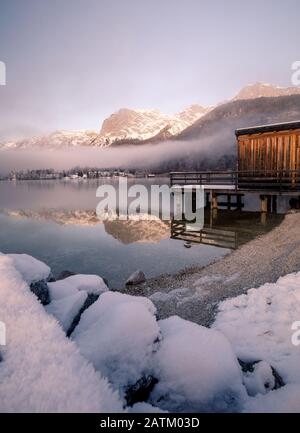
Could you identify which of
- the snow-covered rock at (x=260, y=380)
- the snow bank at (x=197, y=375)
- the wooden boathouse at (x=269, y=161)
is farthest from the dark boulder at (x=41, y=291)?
the wooden boathouse at (x=269, y=161)

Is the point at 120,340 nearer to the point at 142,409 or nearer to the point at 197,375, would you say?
the point at 142,409

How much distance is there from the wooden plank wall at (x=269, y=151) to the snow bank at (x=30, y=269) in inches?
740

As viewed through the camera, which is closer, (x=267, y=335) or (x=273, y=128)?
(x=267, y=335)

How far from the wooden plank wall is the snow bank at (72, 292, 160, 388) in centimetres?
1909

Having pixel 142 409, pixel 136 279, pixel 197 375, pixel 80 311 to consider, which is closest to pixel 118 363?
pixel 142 409

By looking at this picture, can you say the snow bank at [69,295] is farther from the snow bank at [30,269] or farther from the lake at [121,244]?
the lake at [121,244]

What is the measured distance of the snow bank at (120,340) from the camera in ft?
10.4

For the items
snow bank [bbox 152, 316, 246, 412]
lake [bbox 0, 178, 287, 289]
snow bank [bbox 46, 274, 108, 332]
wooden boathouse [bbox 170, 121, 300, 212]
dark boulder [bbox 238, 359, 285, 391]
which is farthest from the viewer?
wooden boathouse [bbox 170, 121, 300, 212]

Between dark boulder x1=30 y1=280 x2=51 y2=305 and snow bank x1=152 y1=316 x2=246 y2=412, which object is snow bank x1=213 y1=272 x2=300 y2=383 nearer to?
snow bank x1=152 y1=316 x2=246 y2=412

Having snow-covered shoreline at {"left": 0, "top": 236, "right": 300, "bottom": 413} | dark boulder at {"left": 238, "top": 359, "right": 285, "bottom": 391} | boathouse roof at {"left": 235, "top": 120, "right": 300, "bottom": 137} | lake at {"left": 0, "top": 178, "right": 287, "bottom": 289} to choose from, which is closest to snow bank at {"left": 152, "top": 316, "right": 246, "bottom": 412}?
snow-covered shoreline at {"left": 0, "top": 236, "right": 300, "bottom": 413}

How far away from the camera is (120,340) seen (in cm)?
341

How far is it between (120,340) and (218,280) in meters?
7.00

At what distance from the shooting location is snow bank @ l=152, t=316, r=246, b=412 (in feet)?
10.0

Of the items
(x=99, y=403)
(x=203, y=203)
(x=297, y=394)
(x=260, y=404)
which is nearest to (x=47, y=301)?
(x=99, y=403)
